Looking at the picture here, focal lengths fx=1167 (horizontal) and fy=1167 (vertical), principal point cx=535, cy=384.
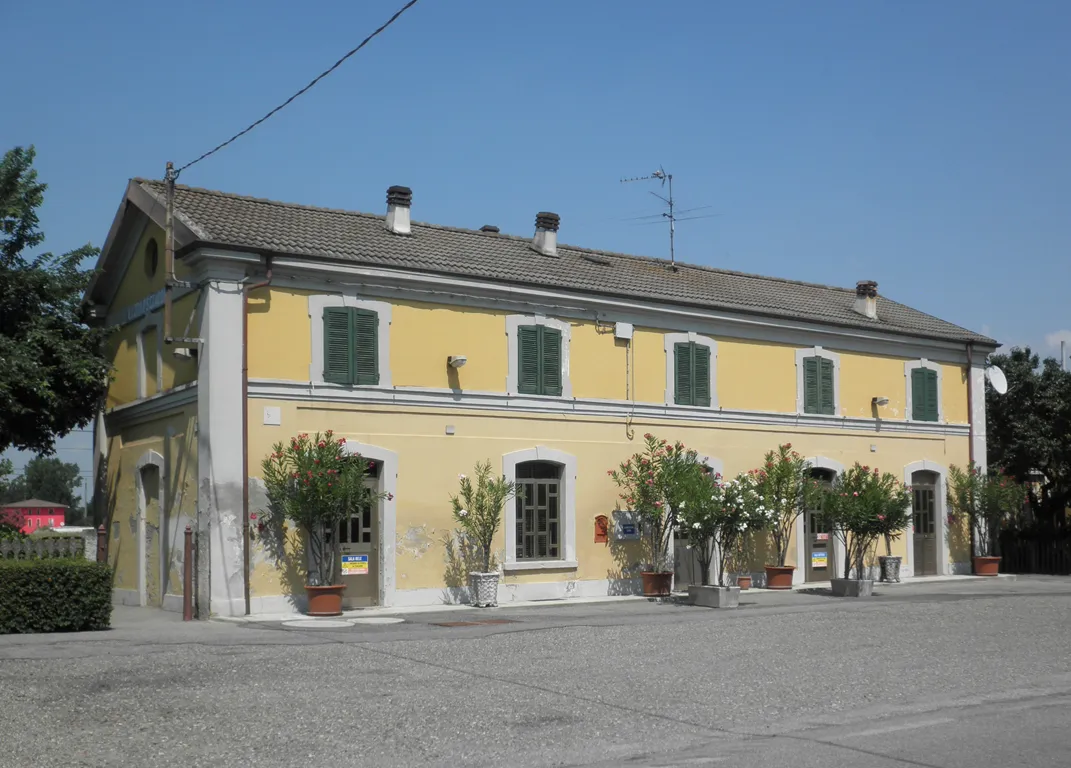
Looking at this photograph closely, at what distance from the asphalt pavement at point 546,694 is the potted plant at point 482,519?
9.18ft

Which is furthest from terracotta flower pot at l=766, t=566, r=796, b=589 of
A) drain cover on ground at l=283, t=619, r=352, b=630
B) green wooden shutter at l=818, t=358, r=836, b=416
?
drain cover on ground at l=283, t=619, r=352, b=630

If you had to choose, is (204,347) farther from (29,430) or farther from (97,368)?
(29,430)

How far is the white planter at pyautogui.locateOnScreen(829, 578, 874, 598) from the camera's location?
21828 mm

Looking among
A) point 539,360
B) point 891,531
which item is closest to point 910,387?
point 891,531

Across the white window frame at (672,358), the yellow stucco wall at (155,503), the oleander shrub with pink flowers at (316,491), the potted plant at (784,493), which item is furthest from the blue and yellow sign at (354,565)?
the potted plant at (784,493)

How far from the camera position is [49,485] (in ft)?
409

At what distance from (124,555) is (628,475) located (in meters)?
9.46

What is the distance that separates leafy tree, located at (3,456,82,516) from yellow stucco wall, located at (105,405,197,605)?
104862 mm

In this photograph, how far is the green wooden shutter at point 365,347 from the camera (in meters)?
19.1

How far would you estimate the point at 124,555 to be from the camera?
21.5 metres

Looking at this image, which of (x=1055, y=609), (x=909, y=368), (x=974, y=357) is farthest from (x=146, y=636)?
(x=974, y=357)

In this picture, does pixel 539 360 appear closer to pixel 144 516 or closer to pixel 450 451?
pixel 450 451

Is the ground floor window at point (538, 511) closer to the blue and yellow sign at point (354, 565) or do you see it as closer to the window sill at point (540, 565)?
the window sill at point (540, 565)

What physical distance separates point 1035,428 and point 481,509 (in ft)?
55.5
